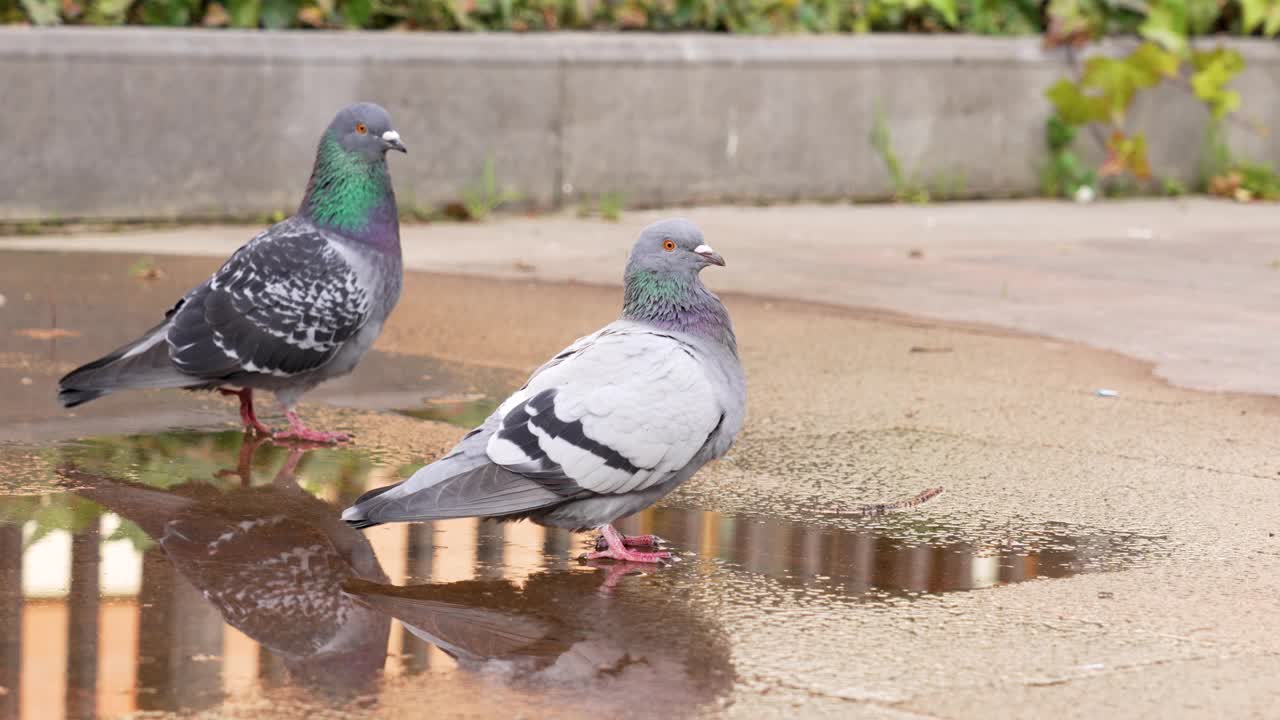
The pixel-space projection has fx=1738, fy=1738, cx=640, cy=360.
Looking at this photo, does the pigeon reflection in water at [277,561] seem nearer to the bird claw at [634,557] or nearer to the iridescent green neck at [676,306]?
the bird claw at [634,557]

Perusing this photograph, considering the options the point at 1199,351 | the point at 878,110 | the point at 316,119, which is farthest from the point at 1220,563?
the point at 878,110

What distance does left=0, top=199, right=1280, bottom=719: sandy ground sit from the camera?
347cm

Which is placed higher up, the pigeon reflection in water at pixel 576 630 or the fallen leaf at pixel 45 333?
the fallen leaf at pixel 45 333

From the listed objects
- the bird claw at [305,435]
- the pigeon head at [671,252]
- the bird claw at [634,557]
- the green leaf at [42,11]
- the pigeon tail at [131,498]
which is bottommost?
the pigeon tail at [131,498]

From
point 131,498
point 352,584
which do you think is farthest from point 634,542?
point 131,498

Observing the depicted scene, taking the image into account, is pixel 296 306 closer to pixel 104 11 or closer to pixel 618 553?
pixel 618 553

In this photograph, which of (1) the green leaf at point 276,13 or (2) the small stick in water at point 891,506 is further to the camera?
(1) the green leaf at point 276,13

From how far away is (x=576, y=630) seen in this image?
3.76 meters

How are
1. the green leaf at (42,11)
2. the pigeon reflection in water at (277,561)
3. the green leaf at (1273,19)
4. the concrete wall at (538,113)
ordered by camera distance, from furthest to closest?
the green leaf at (1273,19) < the green leaf at (42,11) < the concrete wall at (538,113) < the pigeon reflection in water at (277,561)

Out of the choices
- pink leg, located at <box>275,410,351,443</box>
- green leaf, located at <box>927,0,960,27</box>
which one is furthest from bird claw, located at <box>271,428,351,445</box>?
green leaf, located at <box>927,0,960,27</box>

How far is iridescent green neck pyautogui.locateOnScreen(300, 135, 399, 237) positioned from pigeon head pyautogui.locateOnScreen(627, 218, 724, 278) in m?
1.36

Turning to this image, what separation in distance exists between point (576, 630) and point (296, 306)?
6.27 feet

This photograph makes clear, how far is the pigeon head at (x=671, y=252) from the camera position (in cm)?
441

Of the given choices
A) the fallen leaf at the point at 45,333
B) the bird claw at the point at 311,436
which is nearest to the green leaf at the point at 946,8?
the fallen leaf at the point at 45,333
